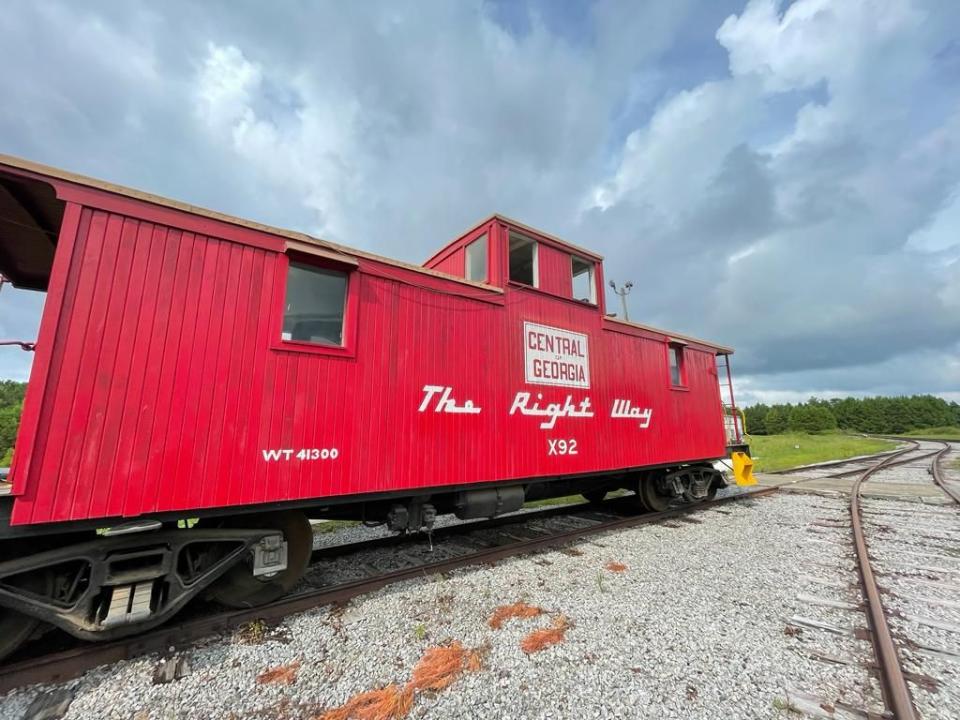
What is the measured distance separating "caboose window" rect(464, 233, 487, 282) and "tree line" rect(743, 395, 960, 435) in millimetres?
109372

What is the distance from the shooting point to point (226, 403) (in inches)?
156

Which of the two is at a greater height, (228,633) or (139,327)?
(139,327)

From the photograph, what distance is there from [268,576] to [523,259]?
6.16m

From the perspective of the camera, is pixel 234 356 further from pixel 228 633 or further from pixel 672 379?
pixel 672 379

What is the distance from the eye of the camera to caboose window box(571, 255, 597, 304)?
8.12m

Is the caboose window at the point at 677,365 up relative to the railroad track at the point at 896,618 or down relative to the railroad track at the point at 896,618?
up

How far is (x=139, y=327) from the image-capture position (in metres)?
3.67

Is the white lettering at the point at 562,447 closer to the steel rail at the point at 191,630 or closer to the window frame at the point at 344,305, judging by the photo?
the steel rail at the point at 191,630

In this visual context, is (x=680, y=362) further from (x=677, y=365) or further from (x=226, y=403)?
(x=226, y=403)

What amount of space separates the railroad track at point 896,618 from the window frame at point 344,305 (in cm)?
491

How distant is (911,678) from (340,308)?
6118mm

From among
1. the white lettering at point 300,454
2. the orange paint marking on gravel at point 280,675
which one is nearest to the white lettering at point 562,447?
the white lettering at point 300,454

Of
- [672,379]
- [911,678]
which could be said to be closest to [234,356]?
[911,678]

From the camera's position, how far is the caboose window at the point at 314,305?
460 cm
